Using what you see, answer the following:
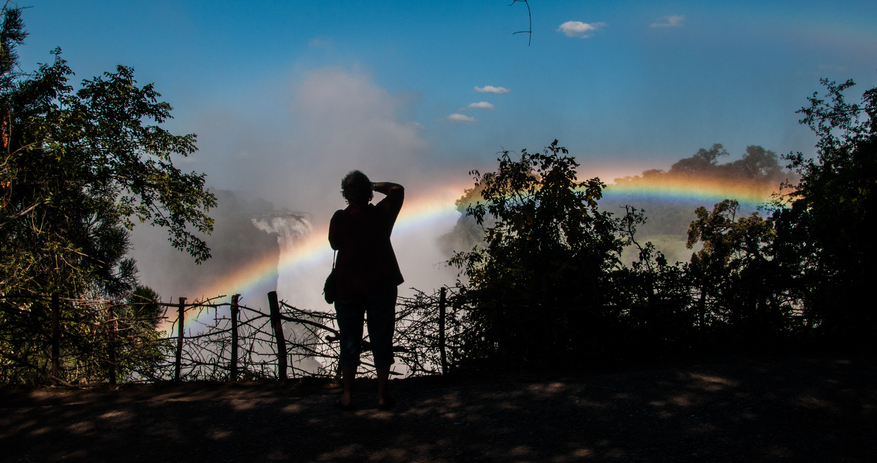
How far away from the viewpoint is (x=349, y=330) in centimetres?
391

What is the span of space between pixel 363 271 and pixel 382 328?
0.49 m

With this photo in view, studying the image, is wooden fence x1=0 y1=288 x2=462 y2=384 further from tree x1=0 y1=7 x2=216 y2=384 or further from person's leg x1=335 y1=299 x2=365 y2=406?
tree x1=0 y1=7 x2=216 y2=384

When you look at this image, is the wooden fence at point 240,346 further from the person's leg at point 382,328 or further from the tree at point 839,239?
the tree at point 839,239

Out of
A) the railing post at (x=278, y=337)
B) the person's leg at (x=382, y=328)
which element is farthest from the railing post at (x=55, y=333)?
the person's leg at (x=382, y=328)

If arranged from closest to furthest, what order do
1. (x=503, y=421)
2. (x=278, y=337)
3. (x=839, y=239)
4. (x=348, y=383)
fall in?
(x=503, y=421), (x=348, y=383), (x=278, y=337), (x=839, y=239)

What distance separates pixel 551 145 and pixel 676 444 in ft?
16.2

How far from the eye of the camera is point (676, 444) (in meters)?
Answer: 3.18

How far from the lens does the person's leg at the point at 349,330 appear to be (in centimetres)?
390

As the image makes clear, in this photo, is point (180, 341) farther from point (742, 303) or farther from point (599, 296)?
point (742, 303)

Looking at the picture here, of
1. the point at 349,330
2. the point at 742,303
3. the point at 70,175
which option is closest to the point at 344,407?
the point at 349,330

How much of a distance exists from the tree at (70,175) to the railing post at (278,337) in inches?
254

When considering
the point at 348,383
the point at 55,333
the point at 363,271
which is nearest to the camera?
the point at 363,271

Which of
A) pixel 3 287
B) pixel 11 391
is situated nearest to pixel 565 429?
pixel 11 391

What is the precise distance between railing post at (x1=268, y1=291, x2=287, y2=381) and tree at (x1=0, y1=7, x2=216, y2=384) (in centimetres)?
645
